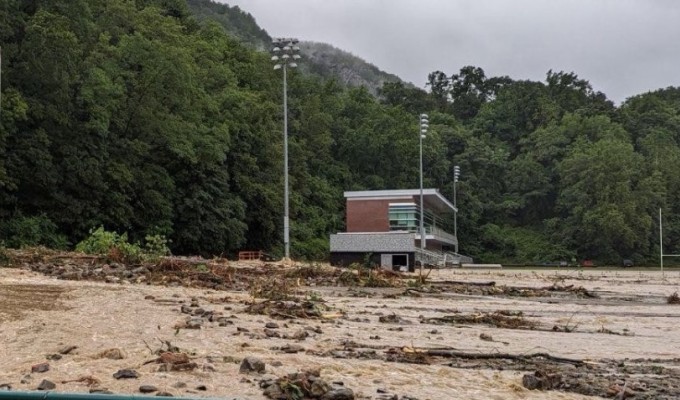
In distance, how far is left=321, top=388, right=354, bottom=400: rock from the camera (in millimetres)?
5016

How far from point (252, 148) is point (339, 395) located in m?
56.1

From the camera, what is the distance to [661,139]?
10550 cm

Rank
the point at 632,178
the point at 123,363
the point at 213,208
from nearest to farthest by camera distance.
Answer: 1. the point at 123,363
2. the point at 213,208
3. the point at 632,178

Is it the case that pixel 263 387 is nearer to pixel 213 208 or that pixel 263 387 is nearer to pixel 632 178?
pixel 213 208

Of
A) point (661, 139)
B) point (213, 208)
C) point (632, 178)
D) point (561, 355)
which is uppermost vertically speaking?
point (661, 139)

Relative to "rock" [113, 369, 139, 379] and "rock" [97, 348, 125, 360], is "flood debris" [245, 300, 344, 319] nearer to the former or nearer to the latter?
"rock" [97, 348, 125, 360]

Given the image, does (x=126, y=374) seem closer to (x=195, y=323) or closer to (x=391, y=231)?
(x=195, y=323)

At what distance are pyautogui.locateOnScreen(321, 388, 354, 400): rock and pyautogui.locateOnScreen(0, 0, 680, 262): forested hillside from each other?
3509cm

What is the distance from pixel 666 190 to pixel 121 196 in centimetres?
7606

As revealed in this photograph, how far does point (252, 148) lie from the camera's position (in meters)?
60.4

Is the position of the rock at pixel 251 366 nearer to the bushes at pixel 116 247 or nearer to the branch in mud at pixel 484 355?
the branch in mud at pixel 484 355

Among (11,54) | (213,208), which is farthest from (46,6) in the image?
(213,208)

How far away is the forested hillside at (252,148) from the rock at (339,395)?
35.1 metres

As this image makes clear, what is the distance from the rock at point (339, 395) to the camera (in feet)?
16.5
